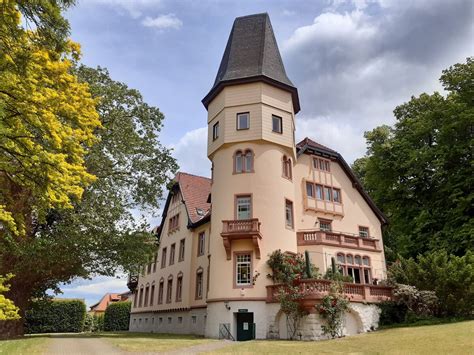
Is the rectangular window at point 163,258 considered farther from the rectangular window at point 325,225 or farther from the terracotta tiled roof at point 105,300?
the terracotta tiled roof at point 105,300

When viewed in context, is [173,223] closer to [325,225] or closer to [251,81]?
[325,225]

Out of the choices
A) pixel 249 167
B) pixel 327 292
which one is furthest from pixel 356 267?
pixel 249 167

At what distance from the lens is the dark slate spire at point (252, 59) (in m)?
27.1

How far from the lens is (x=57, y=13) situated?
27.7 ft

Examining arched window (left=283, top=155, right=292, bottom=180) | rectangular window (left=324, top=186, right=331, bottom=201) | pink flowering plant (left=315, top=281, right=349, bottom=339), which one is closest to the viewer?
pink flowering plant (left=315, top=281, right=349, bottom=339)

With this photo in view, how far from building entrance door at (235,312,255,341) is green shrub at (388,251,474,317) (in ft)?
31.6

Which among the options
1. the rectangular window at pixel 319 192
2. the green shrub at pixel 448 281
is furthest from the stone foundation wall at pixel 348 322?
the rectangular window at pixel 319 192

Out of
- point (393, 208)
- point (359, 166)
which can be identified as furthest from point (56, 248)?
point (359, 166)

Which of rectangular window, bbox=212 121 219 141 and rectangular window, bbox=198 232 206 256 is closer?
rectangular window, bbox=212 121 219 141

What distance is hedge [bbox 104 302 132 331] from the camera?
4591 centimetres

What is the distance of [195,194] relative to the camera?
116 ft

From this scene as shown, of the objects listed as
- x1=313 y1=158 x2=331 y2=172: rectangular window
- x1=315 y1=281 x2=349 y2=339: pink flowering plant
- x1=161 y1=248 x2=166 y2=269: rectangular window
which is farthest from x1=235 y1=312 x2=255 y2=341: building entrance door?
x1=161 y1=248 x2=166 y2=269: rectangular window

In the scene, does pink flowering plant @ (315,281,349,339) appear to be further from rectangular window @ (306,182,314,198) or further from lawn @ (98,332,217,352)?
rectangular window @ (306,182,314,198)

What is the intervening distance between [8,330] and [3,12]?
17.9m
